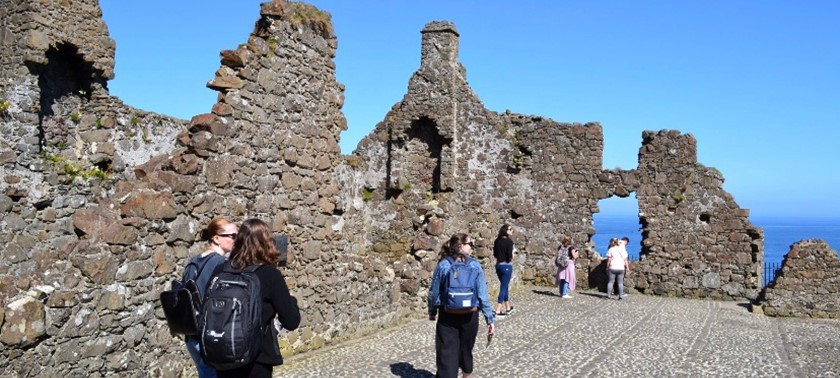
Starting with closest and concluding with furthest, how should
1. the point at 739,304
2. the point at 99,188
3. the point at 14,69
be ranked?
the point at 14,69 < the point at 99,188 < the point at 739,304

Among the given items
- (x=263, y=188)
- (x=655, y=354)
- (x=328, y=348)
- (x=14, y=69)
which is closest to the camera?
(x=263, y=188)

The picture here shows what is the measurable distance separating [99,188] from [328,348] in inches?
241

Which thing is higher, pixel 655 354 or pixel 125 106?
pixel 125 106

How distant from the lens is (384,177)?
20438 millimetres

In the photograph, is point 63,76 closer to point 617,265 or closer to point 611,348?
point 611,348

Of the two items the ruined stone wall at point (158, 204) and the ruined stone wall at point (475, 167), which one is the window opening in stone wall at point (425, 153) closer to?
the ruined stone wall at point (475, 167)

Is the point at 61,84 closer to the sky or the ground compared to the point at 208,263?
closer to the sky

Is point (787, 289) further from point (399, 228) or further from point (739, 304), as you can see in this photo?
point (399, 228)

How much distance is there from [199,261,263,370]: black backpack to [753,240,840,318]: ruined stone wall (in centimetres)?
1316

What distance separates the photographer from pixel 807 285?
14.8 metres

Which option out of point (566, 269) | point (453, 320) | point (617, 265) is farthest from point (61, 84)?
point (617, 265)

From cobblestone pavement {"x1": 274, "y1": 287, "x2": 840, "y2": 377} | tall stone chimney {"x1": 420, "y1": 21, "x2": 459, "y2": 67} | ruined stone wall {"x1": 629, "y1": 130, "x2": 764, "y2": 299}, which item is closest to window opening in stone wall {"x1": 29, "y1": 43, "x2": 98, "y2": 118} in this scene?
cobblestone pavement {"x1": 274, "y1": 287, "x2": 840, "y2": 377}

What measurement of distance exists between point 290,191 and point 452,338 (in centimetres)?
294

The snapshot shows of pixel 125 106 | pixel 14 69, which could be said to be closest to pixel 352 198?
pixel 125 106
